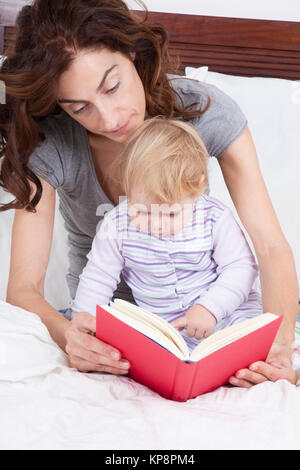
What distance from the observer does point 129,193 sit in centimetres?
126

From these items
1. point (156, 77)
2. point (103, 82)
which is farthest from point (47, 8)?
point (156, 77)

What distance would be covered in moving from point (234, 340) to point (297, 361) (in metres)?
0.37

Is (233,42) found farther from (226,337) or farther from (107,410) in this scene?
(107,410)

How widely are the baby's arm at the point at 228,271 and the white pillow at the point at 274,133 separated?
0.66 m

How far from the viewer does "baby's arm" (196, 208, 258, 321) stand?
4.13 feet

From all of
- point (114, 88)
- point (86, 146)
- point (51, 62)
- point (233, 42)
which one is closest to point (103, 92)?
point (114, 88)

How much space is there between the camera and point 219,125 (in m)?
1.47

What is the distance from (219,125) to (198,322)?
0.57 meters

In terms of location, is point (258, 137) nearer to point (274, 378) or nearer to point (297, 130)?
point (297, 130)

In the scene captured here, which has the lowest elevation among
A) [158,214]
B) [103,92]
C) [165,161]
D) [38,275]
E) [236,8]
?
[38,275]

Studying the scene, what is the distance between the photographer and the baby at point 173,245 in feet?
4.01

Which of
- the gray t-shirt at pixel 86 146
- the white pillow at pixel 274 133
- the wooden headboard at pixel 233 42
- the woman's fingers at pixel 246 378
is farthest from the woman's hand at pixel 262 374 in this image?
the wooden headboard at pixel 233 42

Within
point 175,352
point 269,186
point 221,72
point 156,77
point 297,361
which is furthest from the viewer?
point 221,72

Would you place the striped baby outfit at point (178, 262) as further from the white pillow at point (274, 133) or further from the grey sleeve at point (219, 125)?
the white pillow at point (274, 133)
